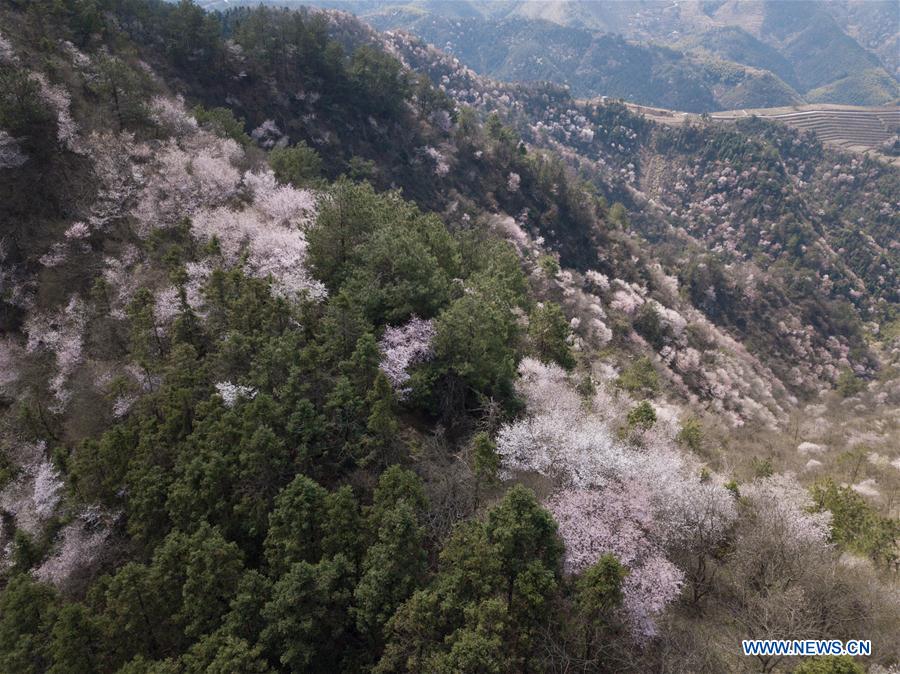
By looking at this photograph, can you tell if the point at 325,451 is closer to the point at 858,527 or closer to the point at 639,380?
the point at 858,527

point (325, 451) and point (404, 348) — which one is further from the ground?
point (404, 348)

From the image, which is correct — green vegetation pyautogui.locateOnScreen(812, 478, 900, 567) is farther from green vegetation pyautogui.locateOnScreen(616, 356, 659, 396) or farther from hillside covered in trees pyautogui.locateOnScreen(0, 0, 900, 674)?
green vegetation pyautogui.locateOnScreen(616, 356, 659, 396)

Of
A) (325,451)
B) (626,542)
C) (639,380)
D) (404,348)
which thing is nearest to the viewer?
Answer: (626,542)

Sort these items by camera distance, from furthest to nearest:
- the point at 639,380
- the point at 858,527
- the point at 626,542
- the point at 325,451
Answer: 1. the point at 639,380
2. the point at 858,527
3. the point at 325,451
4. the point at 626,542

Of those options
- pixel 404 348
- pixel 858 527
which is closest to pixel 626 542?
pixel 858 527

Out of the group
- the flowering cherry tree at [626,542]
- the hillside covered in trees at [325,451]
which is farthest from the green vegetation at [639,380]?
the flowering cherry tree at [626,542]

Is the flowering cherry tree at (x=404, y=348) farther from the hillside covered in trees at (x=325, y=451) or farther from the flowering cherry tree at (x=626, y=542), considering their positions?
the flowering cherry tree at (x=626, y=542)

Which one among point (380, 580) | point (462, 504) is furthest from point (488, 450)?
point (380, 580)

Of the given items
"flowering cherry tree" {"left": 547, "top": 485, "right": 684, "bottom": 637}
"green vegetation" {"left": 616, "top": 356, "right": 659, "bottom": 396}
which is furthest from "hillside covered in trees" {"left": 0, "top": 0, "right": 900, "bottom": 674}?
"green vegetation" {"left": 616, "top": 356, "right": 659, "bottom": 396}

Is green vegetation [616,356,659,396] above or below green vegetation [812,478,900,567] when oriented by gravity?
below
